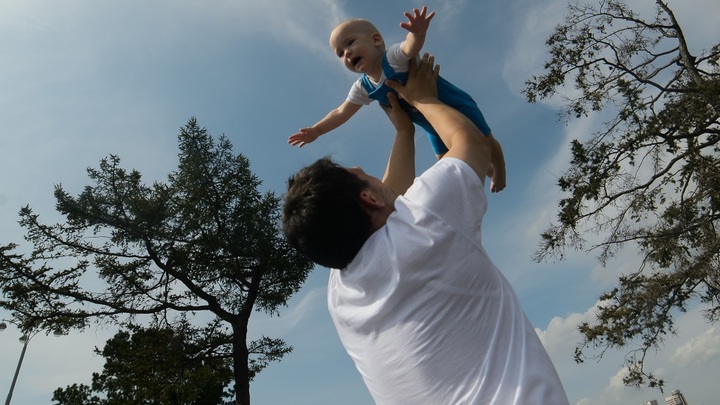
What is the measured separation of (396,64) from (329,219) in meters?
1.37

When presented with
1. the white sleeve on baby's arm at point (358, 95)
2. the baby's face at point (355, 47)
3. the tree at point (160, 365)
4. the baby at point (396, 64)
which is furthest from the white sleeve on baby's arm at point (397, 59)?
the tree at point (160, 365)

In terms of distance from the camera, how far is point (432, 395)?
4.52 ft

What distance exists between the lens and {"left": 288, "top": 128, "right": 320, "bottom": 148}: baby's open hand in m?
3.29

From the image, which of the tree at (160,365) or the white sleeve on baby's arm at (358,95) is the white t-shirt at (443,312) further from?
the tree at (160,365)

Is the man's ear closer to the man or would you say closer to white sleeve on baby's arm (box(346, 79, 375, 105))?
the man

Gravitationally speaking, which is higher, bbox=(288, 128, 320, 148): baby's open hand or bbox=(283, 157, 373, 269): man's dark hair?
bbox=(288, 128, 320, 148): baby's open hand

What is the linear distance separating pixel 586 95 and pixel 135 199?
10.5 meters

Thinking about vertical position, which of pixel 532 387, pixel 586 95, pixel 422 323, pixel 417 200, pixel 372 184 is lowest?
pixel 532 387

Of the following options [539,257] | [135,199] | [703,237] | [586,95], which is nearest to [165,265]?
[135,199]

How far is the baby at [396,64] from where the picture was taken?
2.60 metres

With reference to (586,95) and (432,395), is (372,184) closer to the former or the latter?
(432,395)

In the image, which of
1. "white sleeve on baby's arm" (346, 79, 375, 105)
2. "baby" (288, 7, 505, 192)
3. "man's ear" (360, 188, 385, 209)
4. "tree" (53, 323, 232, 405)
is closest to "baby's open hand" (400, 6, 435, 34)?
"baby" (288, 7, 505, 192)

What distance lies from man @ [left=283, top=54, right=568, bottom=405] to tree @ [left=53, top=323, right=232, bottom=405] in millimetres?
12879

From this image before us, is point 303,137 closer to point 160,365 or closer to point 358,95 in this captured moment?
point 358,95
